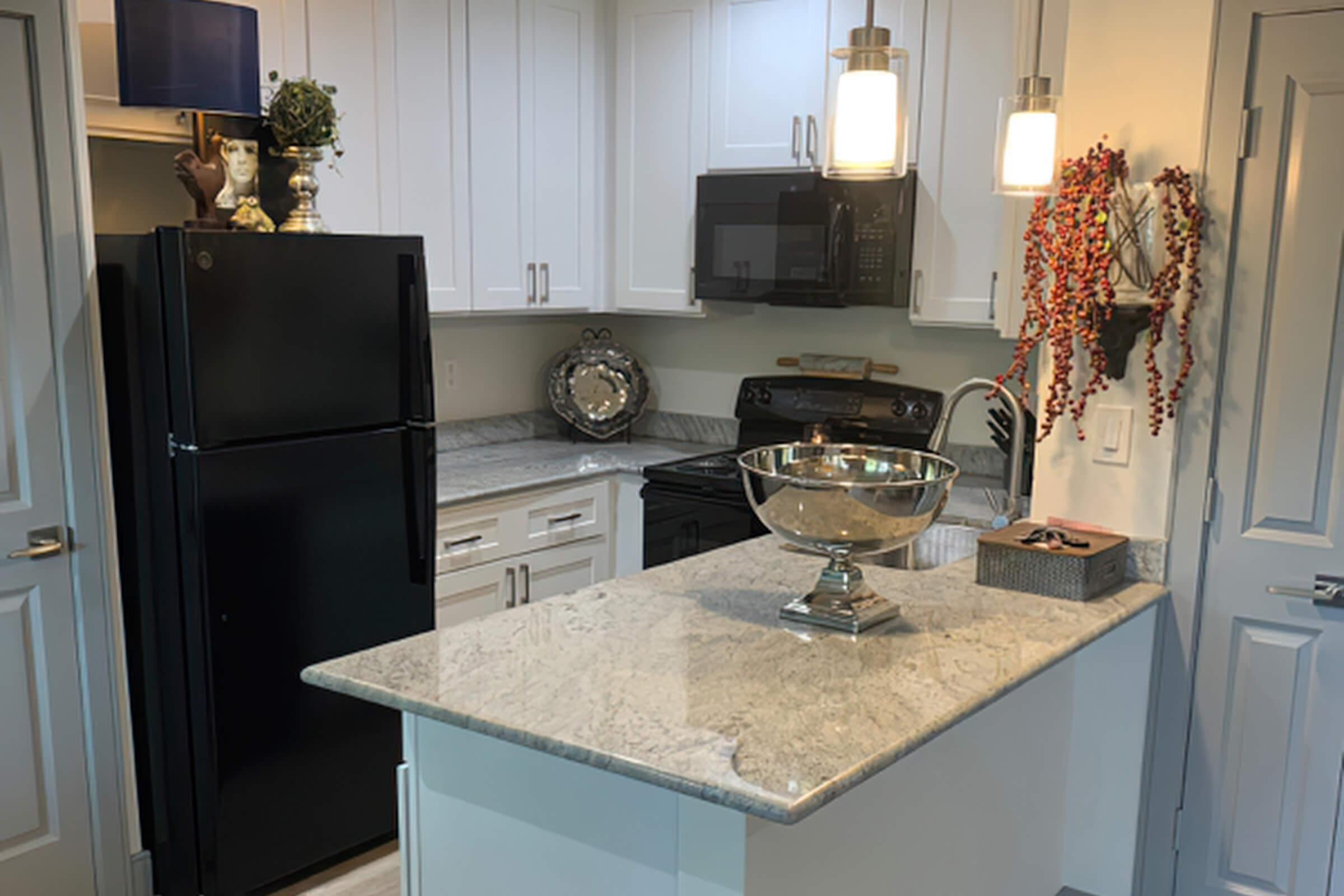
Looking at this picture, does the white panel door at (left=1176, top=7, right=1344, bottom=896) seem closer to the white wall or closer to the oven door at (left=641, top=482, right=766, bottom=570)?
the white wall

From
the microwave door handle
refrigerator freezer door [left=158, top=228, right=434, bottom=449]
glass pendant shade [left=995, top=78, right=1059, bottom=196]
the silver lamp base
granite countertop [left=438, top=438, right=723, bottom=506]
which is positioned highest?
glass pendant shade [left=995, top=78, right=1059, bottom=196]

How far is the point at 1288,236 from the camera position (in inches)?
86.0

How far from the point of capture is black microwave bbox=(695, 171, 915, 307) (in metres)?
3.62

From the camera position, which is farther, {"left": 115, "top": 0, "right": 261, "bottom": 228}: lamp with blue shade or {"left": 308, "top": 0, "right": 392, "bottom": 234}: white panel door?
{"left": 308, "top": 0, "right": 392, "bottom": 234}: white panel door

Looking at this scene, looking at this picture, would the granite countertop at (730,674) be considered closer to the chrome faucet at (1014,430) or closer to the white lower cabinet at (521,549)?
the chrome faucet at (1014,430)

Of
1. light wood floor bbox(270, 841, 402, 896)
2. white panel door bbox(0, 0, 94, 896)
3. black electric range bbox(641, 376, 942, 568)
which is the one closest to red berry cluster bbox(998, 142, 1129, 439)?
black electric range bbox(641, 376, 942, 568)

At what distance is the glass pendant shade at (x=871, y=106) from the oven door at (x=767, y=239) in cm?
192

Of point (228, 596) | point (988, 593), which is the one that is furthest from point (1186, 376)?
point (228, 596)

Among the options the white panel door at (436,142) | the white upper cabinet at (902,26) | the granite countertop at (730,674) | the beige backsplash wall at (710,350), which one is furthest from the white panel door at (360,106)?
the granite countertop at (730,674)

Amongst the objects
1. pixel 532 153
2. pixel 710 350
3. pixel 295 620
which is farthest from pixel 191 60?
pixel 710 350

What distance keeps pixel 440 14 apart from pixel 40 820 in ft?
8.13

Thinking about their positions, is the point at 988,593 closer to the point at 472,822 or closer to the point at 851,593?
the point at 851,593

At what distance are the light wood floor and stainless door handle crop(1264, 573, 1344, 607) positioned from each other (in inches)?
83.4

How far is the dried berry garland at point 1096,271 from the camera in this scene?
2.20 meters
